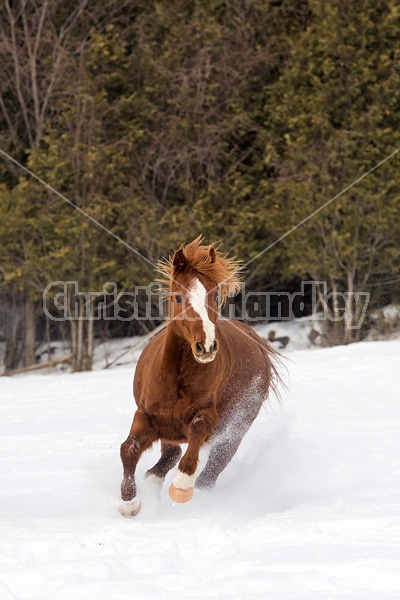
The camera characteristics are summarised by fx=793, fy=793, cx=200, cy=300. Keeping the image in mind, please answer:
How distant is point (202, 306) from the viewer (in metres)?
4.78

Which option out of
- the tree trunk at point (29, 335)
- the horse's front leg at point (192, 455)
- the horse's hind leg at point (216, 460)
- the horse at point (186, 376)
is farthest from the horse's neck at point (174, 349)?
the tree trunk at point (29, 335)

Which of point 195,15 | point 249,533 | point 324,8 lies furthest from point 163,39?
point 249,533

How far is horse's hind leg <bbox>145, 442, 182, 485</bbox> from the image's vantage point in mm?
5711

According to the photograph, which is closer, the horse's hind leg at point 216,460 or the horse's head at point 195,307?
the horse's head at point 195,307

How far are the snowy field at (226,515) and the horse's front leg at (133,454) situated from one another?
90 millimetres

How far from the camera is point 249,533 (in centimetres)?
432

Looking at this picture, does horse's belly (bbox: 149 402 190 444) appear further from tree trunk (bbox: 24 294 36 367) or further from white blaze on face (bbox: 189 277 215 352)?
tree trunk (bbox: 24 294 36 367)

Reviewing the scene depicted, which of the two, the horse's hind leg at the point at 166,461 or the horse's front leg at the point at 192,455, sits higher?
the horse's front leg at the point at 192,455

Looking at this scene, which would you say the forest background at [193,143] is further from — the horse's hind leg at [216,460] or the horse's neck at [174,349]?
the horse's neck at [174,349]

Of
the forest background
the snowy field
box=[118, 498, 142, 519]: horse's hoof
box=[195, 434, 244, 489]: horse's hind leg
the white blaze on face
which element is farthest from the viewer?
the forest background

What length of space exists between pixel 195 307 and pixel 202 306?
0.04 meters

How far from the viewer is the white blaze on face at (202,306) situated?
4.67m

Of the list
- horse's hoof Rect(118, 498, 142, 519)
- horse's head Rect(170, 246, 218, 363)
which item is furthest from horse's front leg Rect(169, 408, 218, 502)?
horse's head Rect(170, 246, 218, 363)

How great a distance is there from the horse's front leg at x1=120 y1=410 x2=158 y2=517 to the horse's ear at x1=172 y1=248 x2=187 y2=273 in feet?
3.14
